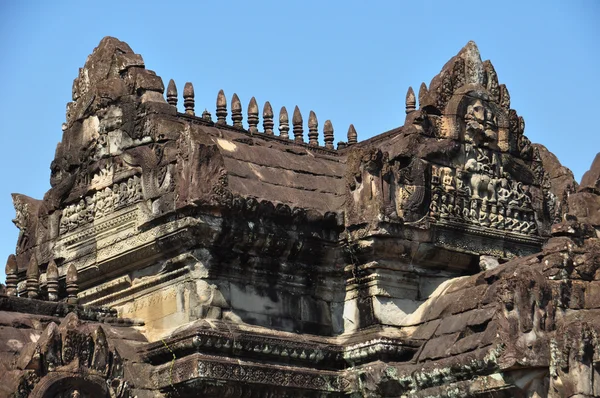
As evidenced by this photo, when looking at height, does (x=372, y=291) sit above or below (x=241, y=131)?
below

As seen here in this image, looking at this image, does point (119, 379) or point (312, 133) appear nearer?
point (119, 379)

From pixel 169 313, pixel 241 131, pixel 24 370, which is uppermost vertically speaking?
pixel 241 131

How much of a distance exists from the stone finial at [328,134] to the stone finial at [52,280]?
5.32 m

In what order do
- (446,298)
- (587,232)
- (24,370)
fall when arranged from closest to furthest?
(24,370)
(587,232)
(446,298)

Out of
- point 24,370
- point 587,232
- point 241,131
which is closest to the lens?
point 24,370

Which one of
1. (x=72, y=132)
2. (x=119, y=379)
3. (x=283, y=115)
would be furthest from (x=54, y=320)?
(x=283, y=115)

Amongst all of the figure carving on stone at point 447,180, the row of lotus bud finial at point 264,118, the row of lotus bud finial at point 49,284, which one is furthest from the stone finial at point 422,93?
the row of lotus bud finial at point 49,284

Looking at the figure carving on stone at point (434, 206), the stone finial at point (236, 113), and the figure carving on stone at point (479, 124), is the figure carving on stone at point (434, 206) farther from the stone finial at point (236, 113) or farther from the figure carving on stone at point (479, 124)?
the stone finial at point (236, 113)

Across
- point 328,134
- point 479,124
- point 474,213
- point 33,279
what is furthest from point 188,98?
point 474,213

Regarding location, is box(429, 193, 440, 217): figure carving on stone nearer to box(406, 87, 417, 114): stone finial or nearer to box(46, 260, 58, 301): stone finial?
box(406, 87, 417, 114): stone finial

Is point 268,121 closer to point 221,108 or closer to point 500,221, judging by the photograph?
point 221,108

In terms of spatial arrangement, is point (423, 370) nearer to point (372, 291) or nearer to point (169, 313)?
point (372, 291)

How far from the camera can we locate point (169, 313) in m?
23.7

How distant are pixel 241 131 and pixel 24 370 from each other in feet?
22.6
